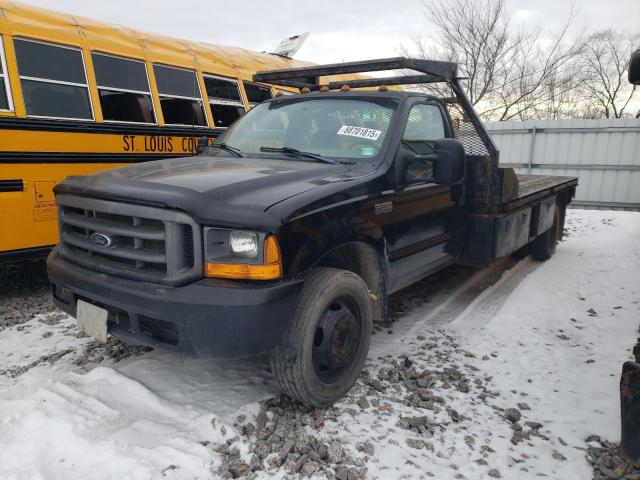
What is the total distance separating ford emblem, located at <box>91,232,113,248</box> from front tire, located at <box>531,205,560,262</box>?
227 inches

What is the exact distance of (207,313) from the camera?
2.39 m

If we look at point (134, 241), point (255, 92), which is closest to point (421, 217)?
point (134, 241)

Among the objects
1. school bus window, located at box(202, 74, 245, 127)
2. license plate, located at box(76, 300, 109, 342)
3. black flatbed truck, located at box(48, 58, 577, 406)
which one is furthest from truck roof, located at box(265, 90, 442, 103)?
school bus window, located at box(202, 74, 245, 127)

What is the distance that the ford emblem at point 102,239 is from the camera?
9.01 feet

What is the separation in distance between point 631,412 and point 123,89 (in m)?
5.50

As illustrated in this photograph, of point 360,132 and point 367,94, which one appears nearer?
point 360,132

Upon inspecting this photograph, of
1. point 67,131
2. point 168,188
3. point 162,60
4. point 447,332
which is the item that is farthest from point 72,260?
point 162,60

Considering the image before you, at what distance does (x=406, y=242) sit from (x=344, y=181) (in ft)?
2.82

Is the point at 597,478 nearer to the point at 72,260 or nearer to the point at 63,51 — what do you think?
the point at 72,260

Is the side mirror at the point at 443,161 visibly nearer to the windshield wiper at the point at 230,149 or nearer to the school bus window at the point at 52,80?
the windshield wiper at the point at 230,149

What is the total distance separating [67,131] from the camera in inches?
197

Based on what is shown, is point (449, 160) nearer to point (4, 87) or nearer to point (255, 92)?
point (4, 87)

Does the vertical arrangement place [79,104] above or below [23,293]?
above

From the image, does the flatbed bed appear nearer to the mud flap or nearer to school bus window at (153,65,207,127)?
the mud flap
